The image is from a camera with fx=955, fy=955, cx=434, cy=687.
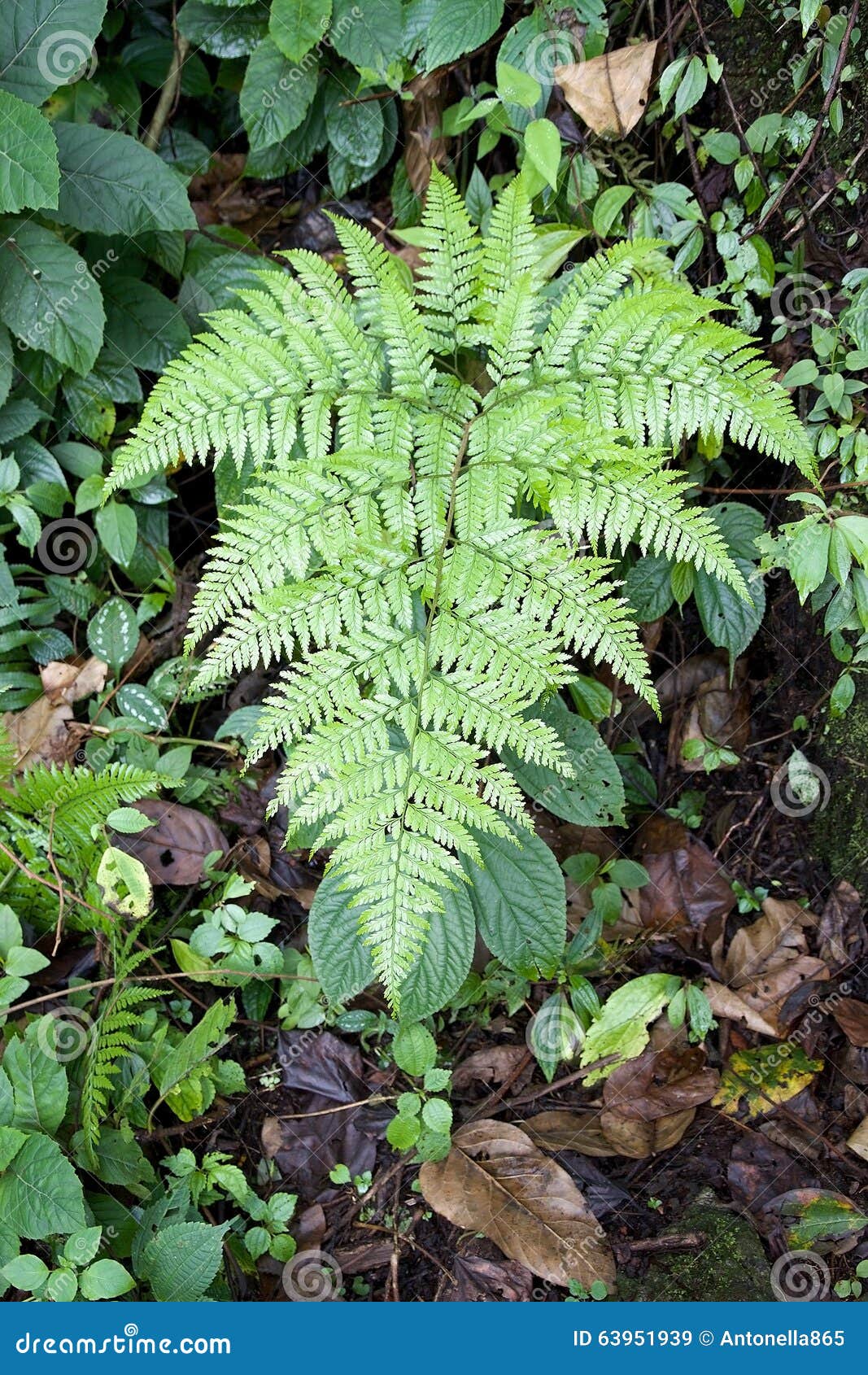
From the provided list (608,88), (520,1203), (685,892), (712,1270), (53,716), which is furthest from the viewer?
(53,716)

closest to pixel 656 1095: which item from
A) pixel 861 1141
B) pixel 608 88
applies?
pixel 861 1141

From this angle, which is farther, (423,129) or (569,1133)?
(423,129)

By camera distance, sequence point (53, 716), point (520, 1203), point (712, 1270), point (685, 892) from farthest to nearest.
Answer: point (53, 716)
point (685, 892)
point (520, 1203)
point (712, 1270)

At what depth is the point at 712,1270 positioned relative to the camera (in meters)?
2.67

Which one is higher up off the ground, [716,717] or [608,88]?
[608,88]

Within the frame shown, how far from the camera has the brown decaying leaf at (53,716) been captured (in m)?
3.36

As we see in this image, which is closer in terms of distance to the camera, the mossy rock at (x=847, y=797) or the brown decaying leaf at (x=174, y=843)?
the mossy rock at (x=847, y=797)

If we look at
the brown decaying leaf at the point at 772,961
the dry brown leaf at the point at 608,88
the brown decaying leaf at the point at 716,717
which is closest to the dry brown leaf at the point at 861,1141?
the brown decaying leaf at the point at 772,961

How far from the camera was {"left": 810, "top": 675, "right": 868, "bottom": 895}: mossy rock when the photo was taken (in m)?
2.92

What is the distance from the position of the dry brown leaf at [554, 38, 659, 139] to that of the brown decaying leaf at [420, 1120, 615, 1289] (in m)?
3.08

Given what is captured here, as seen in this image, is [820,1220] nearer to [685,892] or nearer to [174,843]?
[685,892]

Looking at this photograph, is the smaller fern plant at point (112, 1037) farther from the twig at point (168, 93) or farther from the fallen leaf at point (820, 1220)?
the twig at point (168, 93)

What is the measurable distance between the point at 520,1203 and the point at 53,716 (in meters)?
2.22

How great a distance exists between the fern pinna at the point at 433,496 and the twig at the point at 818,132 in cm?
61
